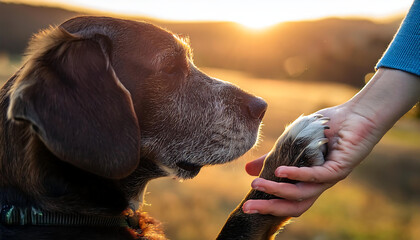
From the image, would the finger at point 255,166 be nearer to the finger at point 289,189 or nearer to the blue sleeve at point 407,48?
the finger at point 289,189

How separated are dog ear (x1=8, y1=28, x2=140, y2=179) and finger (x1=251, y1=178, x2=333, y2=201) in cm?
65

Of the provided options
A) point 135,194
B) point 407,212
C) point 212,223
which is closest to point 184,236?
point 212,223

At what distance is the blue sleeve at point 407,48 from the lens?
7.76 feet

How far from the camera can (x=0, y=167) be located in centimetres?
231

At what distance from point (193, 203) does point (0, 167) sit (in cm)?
342

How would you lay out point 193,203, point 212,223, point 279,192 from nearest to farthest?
1. point 279,192
2. point 212,223
3. point 193,203

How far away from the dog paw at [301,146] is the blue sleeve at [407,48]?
0.47 metres

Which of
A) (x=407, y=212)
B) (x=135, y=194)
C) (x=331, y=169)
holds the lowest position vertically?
(x=407, y=212)

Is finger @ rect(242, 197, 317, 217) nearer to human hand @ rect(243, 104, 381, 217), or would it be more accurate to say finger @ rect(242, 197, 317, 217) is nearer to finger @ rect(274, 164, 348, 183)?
human hand @ rect(243, 104, 381, 217)

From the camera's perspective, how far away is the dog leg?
2438 mm

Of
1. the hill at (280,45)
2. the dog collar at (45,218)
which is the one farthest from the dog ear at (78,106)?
the hill at (280,45)

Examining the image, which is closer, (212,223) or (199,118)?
(199,118)

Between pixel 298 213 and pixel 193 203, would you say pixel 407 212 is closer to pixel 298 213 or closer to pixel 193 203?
pixel 193 203

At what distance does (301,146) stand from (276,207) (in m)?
0.41
